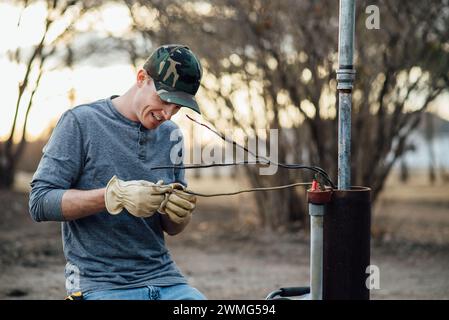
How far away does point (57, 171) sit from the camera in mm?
2857

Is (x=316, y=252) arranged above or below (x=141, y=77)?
below

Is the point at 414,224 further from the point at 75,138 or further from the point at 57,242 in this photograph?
the point at 75,138

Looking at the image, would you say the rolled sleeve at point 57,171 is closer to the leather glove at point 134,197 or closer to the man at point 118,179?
the man at point 118,179

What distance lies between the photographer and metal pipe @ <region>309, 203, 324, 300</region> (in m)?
2.37

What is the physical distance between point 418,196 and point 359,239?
529 inches

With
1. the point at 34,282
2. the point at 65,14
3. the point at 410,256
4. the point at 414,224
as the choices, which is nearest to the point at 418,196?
the point at 414,224

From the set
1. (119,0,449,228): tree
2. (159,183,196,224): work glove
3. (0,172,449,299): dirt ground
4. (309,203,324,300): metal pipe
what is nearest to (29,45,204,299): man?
(159,183,196,224): work glove

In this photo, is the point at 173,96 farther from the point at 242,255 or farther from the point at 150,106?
the point at 242,255

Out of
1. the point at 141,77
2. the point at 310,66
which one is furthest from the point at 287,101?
the point at 141,77

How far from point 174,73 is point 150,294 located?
91cm

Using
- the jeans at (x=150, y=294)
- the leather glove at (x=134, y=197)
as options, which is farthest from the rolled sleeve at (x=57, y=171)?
the jeans at (x=150, y=294)

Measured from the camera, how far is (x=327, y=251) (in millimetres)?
2434

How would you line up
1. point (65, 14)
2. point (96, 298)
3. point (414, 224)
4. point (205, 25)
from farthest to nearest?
point (414, 224) < point (65, 14) < point (205, 25) < point (96, 298)

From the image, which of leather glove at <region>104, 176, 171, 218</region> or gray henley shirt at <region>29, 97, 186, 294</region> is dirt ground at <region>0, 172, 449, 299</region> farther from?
leather glove at <region>104, 176, 171, 218</region>
